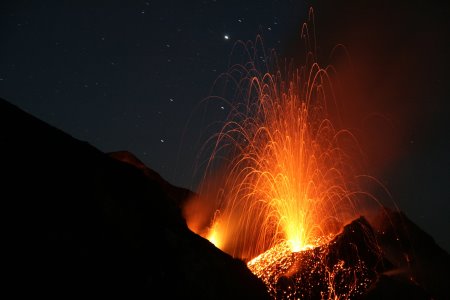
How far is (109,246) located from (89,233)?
2.95 feet

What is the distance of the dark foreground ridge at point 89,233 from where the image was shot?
39.3 feet

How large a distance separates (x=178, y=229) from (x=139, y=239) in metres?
2.53

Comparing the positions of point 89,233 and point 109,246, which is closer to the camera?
point 89,233

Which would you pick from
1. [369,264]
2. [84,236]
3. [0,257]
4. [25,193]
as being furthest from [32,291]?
[369,264]

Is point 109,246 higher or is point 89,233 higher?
point 89,233

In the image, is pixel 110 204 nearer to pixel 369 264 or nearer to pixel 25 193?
pixel 25 193

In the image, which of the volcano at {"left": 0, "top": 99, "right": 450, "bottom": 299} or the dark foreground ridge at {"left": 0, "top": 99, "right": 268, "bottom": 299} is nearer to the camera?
the dark foreground ridge at {"left": 0, "top": 99, "right": 268, "bottom": 299}

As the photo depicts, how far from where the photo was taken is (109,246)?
45.4ft

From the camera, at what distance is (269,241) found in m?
35.8

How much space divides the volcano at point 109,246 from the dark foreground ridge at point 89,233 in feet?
0.12

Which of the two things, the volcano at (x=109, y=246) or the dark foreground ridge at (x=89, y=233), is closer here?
the dark foreground ridge at (x=89, y=233)

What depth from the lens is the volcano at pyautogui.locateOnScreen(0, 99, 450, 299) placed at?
12.1 meters

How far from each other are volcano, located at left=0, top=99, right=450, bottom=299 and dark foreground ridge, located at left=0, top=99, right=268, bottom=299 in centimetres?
4

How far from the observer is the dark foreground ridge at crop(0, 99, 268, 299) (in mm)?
11992
